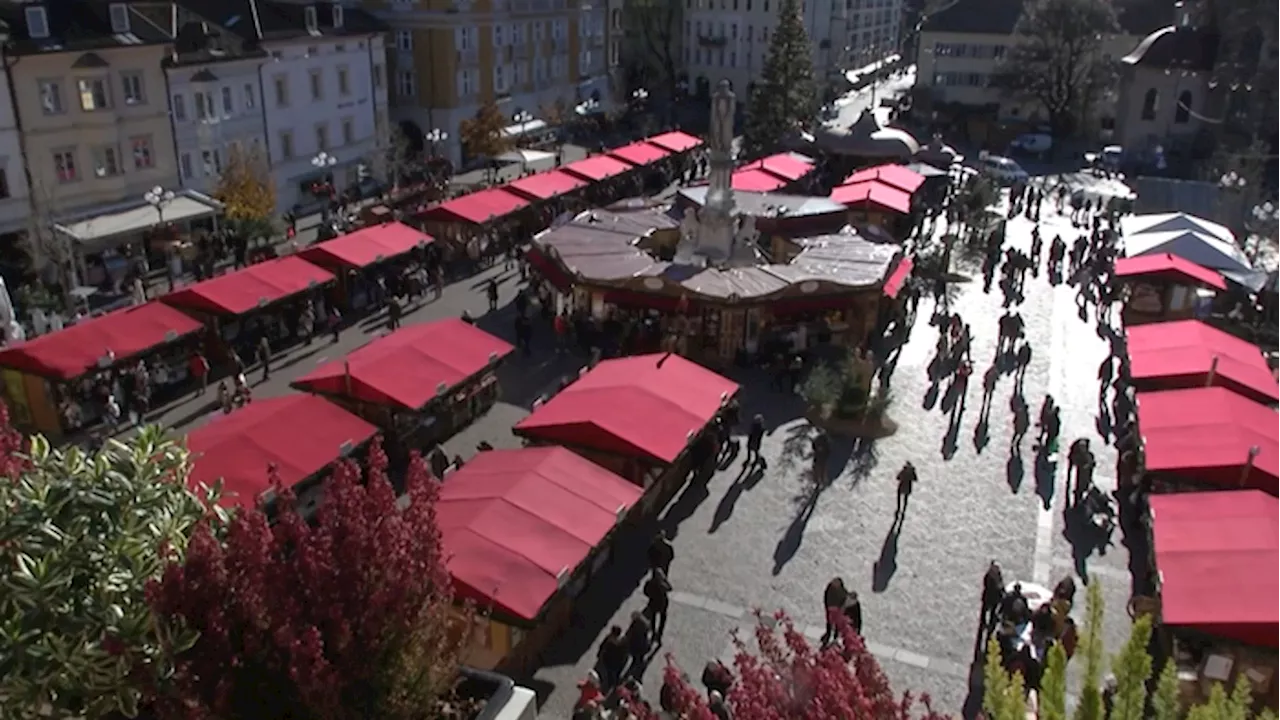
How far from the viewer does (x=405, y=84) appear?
51.9 m

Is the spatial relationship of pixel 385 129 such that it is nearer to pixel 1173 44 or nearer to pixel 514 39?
pixel 514 39

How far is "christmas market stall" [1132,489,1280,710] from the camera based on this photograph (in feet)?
42.1

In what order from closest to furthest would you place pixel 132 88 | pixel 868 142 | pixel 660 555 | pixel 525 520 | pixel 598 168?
pixel 525 520 → pixel 660 555 → pixel 132 88 → pixel 598 168 → pixel 868 142

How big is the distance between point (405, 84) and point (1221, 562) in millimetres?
45558

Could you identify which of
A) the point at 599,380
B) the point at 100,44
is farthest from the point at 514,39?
the point at 599,380

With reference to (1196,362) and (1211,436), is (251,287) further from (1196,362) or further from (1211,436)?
(1196,362)

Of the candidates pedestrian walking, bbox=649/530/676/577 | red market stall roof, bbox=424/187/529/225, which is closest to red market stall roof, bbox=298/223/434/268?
red market stall roof, bbox=424/187/529/225

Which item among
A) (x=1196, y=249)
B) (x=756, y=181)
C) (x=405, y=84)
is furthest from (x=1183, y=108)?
(x=405, y=84)

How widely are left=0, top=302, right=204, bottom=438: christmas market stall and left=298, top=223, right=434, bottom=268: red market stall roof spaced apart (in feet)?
18.2

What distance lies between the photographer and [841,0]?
8556 cm

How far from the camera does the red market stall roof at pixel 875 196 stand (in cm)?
3647

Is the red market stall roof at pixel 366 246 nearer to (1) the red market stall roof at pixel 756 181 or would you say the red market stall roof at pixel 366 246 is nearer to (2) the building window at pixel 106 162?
(2) the building window at pixel 106 162

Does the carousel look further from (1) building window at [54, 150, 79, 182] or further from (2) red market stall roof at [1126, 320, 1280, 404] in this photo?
(1) building window at [54, 150, 79, 182]

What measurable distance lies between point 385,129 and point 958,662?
128 ft
